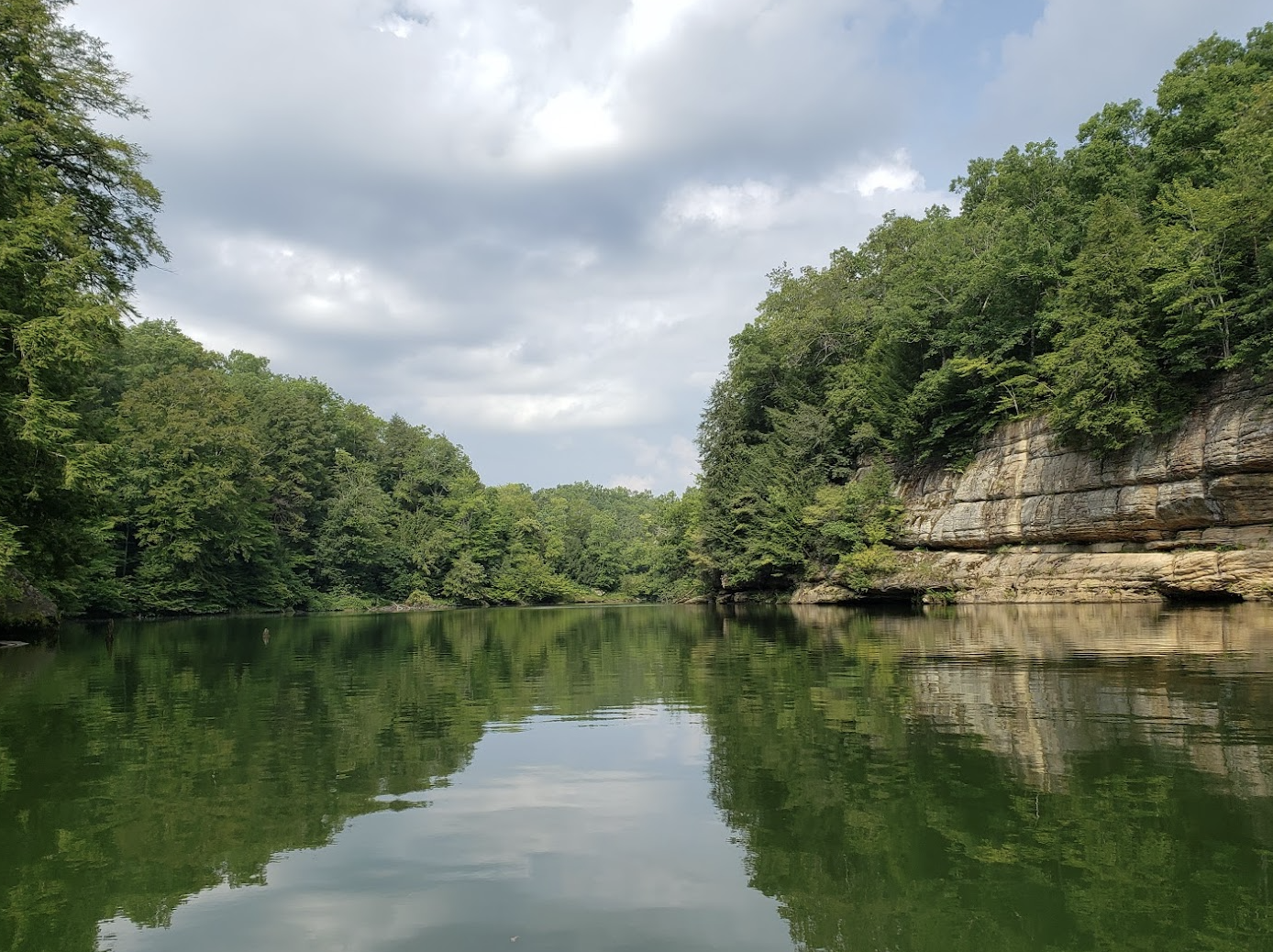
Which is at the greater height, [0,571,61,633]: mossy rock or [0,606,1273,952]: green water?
[0,571,61,633]: mossy rock

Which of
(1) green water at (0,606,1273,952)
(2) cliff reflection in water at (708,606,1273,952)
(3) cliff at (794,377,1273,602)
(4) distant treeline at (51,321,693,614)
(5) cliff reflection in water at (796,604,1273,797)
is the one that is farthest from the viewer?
(4) distant treeline at (51,321,693,614)

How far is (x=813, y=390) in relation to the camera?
59.4 m

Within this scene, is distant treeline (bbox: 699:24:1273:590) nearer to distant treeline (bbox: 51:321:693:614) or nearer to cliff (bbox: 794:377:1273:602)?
cliff (bbox: 794:377:1273:602)

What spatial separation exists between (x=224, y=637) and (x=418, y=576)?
171 feet

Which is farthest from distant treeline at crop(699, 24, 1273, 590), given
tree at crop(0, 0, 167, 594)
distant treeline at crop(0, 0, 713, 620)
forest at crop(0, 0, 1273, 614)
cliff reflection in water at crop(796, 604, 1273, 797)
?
tree at crop(0, 0, 167, 594)

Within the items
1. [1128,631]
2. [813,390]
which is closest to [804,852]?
[1128,631]

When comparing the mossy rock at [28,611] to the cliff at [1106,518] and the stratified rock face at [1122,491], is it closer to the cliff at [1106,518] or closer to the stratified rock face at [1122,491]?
the cliff at [1106,518]

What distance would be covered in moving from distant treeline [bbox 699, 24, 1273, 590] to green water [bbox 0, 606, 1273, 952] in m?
20.9

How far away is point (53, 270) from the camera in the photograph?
1969cm

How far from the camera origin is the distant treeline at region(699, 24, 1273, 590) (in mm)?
30547

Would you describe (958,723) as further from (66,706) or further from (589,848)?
(66,706)

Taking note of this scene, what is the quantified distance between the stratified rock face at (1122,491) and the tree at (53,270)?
1427 inches

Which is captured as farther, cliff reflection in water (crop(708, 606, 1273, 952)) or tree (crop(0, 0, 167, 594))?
tree (crop(0, 0, 167, 594))

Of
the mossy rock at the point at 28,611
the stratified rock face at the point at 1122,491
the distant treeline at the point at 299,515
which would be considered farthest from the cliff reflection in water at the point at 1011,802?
the mossy rock at the point at 28,611
